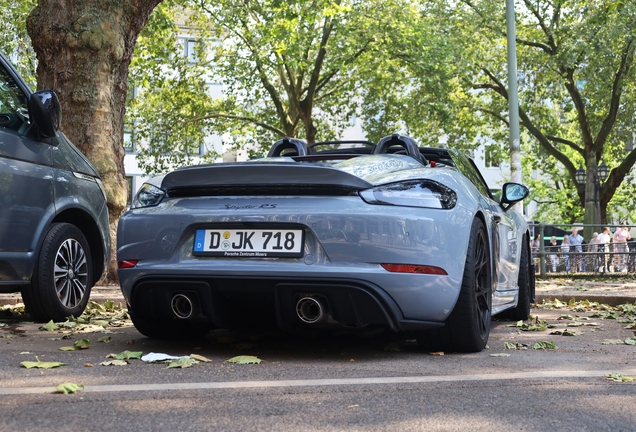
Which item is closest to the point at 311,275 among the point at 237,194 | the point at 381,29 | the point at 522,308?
the point at 237,194

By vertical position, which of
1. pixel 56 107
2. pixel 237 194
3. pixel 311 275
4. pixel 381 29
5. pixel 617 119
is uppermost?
pixel 381 29

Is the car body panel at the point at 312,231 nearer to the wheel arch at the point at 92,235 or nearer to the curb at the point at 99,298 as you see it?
the wheel arch at the point at 92,235

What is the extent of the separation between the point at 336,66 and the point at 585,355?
23213mm

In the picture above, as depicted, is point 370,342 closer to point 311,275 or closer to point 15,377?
point 311,275

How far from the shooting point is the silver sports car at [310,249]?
176 inches

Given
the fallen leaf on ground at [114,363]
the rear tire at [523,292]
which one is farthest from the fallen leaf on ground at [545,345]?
the fallen leaf on ground at [114,363]

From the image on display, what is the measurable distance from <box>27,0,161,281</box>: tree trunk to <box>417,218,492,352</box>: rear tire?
20.6ft

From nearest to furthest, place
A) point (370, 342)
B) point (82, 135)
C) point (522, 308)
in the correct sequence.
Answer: point (370, 342)
point (522, 308)
point (82, 135)

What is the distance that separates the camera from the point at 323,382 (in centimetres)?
385

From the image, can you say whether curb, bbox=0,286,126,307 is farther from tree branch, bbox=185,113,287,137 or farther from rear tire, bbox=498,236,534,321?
tree branch, bbox=185,113,287,137

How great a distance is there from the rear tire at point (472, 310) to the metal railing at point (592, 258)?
13.8m

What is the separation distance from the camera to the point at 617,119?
99.7 ft

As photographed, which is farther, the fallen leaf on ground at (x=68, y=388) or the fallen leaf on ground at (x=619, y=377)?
the fallen leaf on ground at (x=619, y=377)

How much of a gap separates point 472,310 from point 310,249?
37.9 inches
